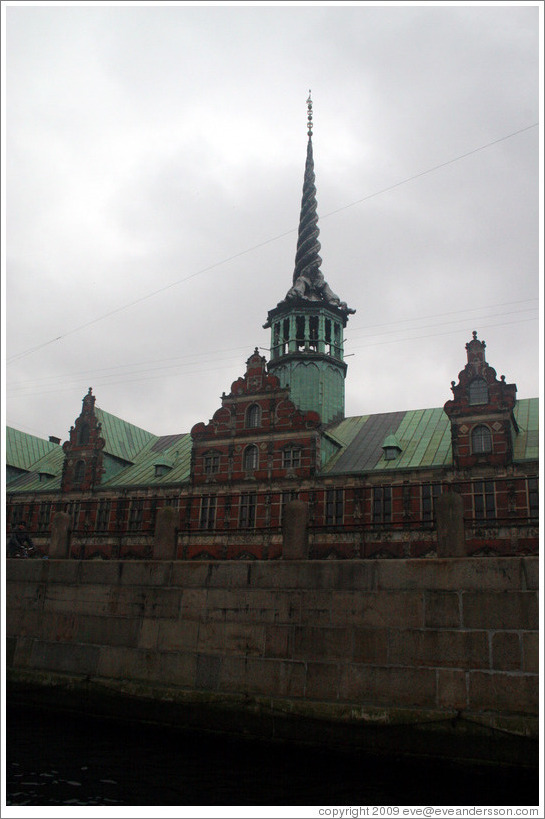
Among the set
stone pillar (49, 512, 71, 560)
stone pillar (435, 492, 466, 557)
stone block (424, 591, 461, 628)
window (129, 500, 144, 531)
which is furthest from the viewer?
window (129, 500, 144, 531)

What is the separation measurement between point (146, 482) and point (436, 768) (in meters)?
33.6

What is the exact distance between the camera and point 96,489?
43.5 metres

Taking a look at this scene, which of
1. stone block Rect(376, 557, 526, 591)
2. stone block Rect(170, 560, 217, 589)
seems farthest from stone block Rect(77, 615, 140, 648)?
stone block Rect(376, 557, 526, 591)

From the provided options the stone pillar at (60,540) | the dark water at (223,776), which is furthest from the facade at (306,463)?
the dark water at (223,776)

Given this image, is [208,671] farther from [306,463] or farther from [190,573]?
[306,463]

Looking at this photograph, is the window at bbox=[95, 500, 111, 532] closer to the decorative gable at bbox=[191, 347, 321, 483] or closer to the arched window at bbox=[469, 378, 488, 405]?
the decorative gable at bbox=[191, 347, 321, 483]

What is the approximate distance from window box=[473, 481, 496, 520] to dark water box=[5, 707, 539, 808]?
72.7 feet

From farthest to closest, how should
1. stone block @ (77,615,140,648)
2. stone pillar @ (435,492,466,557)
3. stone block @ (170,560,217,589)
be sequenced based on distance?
stone block @ (77,615,140,648)
stone block @ (170,560,217,589)
stone pillar @ (435,492,466,557)

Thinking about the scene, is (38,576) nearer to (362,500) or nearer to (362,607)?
(362,607)

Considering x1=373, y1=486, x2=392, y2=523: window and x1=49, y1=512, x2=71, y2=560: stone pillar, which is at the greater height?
x1=373, y1=486, x2=392, y2=523: window

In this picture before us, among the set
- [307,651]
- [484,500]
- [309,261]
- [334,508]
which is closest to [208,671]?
[307,651]

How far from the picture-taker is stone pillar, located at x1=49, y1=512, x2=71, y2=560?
16688mm

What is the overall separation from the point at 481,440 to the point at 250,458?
1339 cm

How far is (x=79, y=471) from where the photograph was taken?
45.2 m
